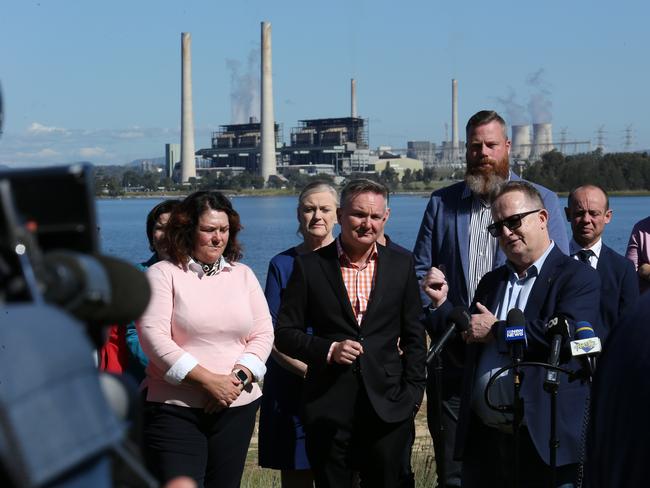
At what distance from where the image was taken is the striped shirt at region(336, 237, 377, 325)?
5.10 m

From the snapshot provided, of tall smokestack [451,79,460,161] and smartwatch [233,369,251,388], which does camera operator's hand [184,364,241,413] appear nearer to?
smartwatch [233,369,251,388]

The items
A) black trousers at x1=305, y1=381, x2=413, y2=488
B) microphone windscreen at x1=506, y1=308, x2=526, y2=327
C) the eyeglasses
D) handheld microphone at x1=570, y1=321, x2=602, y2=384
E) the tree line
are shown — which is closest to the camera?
handheld microphone at x1=570, y1=321, x2=602, y2=384

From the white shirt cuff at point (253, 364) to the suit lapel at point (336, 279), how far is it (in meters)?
0.48

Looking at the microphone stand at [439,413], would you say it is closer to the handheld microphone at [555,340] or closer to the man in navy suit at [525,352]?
the man in navy suit at [525,352]

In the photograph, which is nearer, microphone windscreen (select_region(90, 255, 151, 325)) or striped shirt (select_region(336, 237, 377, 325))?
microphone windscreen (select_region(90, 255, 151, 325))

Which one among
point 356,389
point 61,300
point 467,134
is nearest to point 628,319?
point 61,300

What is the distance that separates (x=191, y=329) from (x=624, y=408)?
3595 mm

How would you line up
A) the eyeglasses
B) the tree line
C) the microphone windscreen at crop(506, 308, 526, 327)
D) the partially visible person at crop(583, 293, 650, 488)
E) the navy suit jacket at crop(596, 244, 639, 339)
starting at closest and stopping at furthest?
the partially visible person at crop(583, 293, 650, 488)
the microphone windscreen at crop(506, 308, 526, 327)
the eyeglasses
the navy suit jacket at crop(596, 244, 639, 339)
the tree line

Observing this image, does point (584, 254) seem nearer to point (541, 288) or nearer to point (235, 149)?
point (541, 288)

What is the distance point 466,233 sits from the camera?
5828 mm

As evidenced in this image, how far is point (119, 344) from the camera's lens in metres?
5.39

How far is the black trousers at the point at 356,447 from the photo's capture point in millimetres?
4910

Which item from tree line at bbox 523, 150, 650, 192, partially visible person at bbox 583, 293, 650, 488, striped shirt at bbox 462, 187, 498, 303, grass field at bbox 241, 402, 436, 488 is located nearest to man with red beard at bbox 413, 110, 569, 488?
striped shirt at bbox 462, 187, 498, 303

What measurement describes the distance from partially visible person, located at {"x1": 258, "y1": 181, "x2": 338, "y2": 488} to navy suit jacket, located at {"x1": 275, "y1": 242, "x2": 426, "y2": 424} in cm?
50
